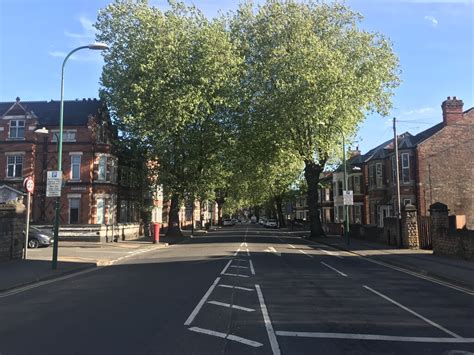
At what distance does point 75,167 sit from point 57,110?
648 centimetres

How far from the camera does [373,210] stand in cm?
5131

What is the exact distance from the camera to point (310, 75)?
35031 mm

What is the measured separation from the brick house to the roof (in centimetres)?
9

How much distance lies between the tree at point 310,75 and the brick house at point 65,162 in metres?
13.9

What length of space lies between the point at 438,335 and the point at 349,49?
112ft

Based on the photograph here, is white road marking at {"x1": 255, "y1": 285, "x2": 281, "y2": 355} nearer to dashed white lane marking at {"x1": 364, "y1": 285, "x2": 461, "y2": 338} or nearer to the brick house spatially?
dashed white lane marking at {"x1": 364, "y1": 285, "x2": 461, "y2": 338}

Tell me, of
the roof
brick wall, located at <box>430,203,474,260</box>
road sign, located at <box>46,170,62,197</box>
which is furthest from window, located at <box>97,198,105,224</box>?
brick wall, located at <box>430,203,474,260</box>

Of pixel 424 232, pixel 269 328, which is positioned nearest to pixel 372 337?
pixel 269 328

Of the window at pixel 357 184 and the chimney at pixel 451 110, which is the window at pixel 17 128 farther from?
the window at pixel 357 184

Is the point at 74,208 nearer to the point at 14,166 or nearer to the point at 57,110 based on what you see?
the point at 14,166

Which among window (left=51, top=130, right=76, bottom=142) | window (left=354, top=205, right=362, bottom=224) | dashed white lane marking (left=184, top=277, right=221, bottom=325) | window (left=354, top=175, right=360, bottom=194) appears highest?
window (left=51, top=130, right=76, bottom=142)

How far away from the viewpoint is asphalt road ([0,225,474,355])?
23.8 feet

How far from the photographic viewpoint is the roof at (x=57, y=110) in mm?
42875

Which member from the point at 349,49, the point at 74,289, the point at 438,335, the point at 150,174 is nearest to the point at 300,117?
the point at 349,49
